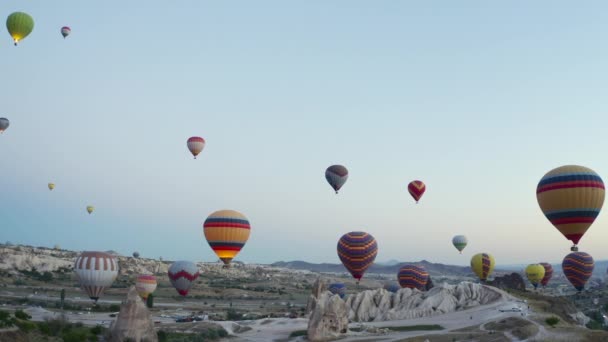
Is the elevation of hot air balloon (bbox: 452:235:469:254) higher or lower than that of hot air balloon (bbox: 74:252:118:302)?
higher

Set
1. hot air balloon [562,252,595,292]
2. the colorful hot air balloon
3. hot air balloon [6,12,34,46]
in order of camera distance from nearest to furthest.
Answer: hot air balloon [6,12,34,46]
the colorful hot air balloon
hot air balloon [562,252,595,292]

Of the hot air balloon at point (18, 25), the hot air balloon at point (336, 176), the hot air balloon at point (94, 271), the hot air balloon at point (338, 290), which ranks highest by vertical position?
the hot air balloon at point (18, 25)

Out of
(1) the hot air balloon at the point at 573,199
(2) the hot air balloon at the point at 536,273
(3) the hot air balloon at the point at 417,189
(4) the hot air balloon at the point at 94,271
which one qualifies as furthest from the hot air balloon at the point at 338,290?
(2) the hot air balloon at the point at 536,273

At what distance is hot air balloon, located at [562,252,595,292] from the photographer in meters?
90.1

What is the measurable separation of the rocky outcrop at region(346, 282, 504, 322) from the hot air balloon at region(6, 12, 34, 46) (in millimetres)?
48077

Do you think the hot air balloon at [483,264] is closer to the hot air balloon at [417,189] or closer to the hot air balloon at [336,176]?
the hot air balloon at [417,189]

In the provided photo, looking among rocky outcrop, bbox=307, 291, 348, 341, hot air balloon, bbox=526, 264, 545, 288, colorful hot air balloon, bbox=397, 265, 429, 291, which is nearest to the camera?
rocky outcrop, bbox=307, 291, 348, 341

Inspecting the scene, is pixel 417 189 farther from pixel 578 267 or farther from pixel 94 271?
pixel 94 271

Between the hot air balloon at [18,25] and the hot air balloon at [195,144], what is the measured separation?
2206 cm

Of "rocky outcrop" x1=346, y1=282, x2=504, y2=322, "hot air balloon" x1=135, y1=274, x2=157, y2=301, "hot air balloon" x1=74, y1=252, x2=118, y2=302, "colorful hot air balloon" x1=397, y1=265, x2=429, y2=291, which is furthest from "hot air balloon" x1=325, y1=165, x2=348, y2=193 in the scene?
"hot air balloon" x1=74, y1=252, x2=118, y2=302

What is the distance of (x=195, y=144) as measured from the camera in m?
71.2

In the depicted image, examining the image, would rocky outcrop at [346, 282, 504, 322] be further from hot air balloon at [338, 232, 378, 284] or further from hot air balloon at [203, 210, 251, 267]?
hot air balloon at [203, 210, 251, 267]

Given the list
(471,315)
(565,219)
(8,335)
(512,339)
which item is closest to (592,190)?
(565,219)

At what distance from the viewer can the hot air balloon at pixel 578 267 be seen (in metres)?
90.1
